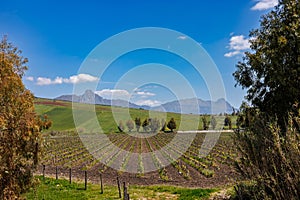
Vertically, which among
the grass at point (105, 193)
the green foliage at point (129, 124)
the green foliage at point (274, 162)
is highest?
the green foliage at point (129, 124)

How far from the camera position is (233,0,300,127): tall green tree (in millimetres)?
8656

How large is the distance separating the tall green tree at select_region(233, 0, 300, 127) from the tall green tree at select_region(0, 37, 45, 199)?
6.92 meters

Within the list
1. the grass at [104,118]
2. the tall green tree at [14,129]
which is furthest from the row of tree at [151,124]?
the tall green tree at [14,129]

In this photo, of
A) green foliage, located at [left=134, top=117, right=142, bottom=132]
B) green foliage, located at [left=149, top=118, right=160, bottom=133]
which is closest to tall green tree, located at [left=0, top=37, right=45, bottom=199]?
green foliage, located at [left=149, top=118, right=160, bottom=133]

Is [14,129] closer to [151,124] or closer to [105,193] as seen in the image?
[105,193]

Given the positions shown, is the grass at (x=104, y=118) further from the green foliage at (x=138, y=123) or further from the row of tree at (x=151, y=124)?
the green foliage at (x=138, y=123)

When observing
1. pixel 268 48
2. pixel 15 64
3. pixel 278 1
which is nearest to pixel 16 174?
pixel 15 64

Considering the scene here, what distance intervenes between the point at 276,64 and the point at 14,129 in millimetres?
7871

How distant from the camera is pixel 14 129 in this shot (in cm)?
664

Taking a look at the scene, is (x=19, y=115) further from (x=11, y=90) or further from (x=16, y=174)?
(x=16, y=174)

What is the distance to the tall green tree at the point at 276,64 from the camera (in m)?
8.66

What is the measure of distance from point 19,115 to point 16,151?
0.99 m

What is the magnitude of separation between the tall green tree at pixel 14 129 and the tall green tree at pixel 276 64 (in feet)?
22.7

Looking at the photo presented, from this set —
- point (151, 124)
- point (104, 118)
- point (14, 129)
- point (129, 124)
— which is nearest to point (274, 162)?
point (14, 129)
